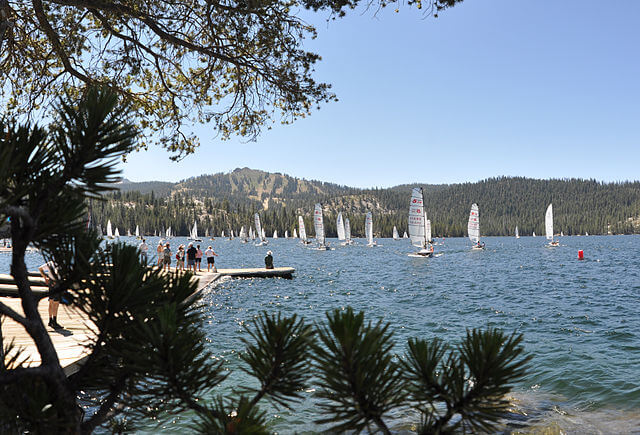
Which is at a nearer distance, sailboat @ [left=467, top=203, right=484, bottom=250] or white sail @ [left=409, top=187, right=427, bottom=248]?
white sail @ [left=409, top=187, right=427, bottom=248]

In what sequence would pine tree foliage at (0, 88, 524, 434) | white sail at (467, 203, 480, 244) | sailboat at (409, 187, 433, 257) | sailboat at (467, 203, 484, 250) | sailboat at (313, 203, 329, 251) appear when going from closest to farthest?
pine tree foliage at (0, 88, 524, 434)
sailboat at (409, 187, 433, 257)
sailboat at (313, 203, 329, 251)
sailboat at (467, 203, 484, 250)
white sail at (467, 203, 480, 244)

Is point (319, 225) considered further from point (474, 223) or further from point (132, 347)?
point (132, 347)

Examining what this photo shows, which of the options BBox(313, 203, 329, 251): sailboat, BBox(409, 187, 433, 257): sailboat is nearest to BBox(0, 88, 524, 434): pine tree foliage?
BBox(409, 187, 433, 257): sailboat

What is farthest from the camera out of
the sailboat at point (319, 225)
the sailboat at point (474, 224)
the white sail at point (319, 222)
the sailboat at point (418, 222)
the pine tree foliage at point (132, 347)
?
the sailboat at point (474, 224)

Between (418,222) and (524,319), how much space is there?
43510 mm

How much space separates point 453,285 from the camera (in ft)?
114

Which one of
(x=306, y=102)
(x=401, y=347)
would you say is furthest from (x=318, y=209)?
(x=306, y=102)

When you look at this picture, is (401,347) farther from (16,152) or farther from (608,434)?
(16,152)

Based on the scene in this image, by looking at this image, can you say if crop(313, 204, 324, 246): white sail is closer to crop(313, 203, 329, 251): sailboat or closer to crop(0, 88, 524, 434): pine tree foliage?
crop(313, 203, 329, 251): sailboat

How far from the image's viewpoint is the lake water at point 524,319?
9.55 metres

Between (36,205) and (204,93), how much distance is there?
8.98 metres

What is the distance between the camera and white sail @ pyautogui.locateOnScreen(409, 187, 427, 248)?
6069cm

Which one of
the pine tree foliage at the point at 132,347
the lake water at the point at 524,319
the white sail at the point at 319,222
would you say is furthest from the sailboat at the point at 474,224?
the pine tree foliage at the point at 132,347

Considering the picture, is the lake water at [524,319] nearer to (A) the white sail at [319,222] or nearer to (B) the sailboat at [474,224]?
(A) the white sail at [319,222]
